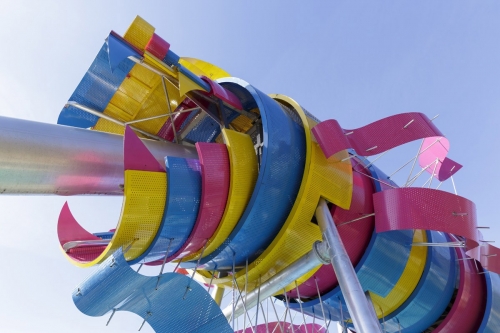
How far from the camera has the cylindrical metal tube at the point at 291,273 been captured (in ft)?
24.1

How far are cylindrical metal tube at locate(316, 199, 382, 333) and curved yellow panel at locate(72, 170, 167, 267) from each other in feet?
9.27

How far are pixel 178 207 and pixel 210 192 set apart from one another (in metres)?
0.56

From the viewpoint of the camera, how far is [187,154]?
841 centimetres

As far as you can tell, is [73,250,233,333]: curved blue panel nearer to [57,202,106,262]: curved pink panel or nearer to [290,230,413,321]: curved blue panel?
[57,202,106,262]: curved pink panel

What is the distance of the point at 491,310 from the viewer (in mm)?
10664

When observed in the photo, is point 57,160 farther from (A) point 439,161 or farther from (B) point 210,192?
(A) point 439,161

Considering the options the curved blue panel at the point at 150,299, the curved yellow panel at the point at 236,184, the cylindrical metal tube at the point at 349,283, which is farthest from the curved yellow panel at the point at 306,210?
the curved blue panel at the point at 150,299

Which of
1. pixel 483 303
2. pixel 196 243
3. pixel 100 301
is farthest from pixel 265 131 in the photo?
pixel 483 303

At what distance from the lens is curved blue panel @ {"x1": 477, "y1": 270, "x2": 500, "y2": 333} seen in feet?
34.6

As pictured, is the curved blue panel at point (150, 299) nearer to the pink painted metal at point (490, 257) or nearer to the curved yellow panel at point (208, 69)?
the curved yellow panel at point (208, 69)

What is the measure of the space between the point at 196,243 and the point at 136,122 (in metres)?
3.34

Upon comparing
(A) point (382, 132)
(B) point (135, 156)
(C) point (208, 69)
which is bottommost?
(B) point (135, 156)

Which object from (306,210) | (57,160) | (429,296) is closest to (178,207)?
(57,160)

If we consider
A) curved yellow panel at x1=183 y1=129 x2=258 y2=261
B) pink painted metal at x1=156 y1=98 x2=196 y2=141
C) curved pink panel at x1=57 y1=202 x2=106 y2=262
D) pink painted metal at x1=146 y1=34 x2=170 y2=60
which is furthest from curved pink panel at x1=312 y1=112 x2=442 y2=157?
curved pink panel at x1=57 y1=202 x2=106 y2=262
